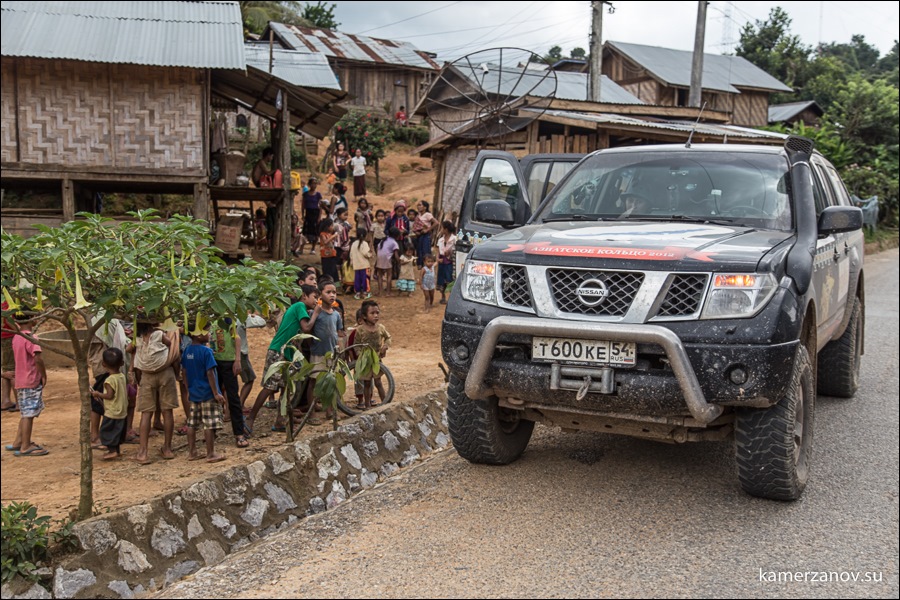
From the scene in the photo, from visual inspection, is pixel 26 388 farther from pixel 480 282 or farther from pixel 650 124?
pixel 650 124

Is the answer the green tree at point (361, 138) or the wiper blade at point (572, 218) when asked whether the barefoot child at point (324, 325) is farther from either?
the green tree at point (361, 138)

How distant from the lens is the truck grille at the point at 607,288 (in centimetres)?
450

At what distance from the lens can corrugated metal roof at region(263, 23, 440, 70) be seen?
31.9m

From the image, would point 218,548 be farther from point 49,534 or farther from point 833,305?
point 833,305

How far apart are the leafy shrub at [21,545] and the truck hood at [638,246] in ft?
8.94

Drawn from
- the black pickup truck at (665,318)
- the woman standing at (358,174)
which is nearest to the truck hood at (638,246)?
the black pickup truck at (665,318)

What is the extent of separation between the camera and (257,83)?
48.5 ft

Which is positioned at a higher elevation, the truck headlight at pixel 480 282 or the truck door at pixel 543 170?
the truck door at pixel 543 170

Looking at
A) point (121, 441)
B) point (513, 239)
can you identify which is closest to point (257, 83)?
point (121, 441)

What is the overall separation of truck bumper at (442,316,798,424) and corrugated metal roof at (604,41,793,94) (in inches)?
1192

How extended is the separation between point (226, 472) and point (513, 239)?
226cm

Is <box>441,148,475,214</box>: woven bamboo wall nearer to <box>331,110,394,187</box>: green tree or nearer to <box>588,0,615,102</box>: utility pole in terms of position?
<box>588,0,615,102</box>: utility pole

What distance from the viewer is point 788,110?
36.2 m

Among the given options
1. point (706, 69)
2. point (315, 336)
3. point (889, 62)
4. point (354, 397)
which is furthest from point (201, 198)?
point (889, 62)
